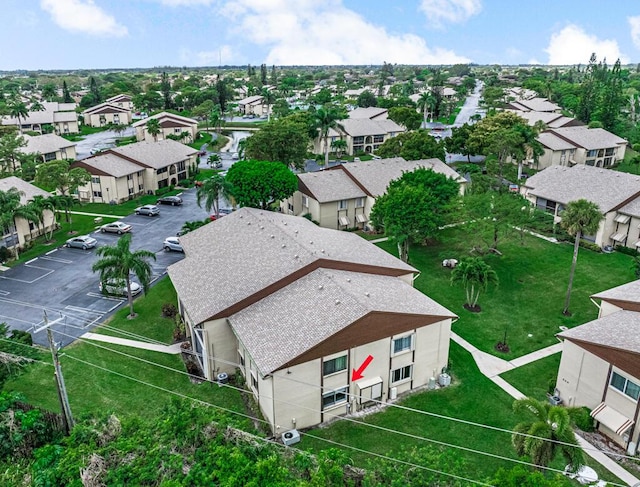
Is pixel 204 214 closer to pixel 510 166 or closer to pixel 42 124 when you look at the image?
pixel 510 166

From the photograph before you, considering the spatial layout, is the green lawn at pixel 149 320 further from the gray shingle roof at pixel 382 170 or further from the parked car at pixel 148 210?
the gray shingle roof at pixel 382 170

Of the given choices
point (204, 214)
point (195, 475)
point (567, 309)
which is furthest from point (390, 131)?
point (195, 475)

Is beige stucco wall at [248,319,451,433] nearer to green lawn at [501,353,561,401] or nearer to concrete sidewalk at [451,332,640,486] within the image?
concrete sidewalk at [451,332,640,486]

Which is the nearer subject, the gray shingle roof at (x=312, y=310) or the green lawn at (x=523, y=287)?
the gray shingle roof at (x=312, y=310)

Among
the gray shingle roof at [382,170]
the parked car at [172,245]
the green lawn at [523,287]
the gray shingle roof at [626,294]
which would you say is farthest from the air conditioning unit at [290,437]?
the gray shingle roof at [382,170]

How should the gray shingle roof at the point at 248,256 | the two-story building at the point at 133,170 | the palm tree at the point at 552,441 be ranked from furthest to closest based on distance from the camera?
the two-story building at the point at 133,170 → the gray shingle roof at the point at 248,256 → the palm tree at the point at 552,441

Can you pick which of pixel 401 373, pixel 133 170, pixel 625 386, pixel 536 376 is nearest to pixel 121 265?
pixel 401 373

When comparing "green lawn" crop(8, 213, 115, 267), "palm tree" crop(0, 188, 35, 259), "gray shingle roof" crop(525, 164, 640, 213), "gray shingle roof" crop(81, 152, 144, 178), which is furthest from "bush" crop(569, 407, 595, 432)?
"gray shingle roof" crop(81, 152, 144, 178)
